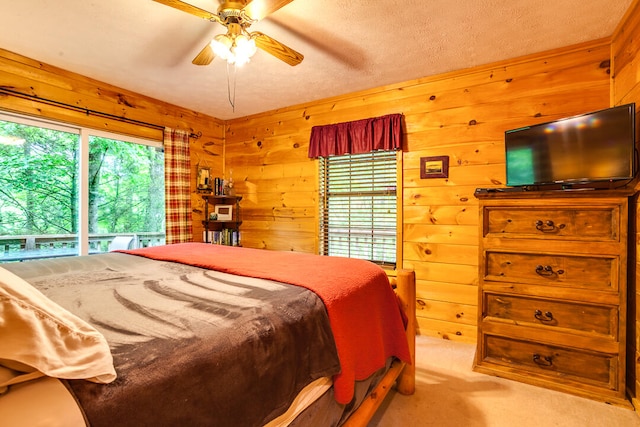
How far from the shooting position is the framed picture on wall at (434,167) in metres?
2.80

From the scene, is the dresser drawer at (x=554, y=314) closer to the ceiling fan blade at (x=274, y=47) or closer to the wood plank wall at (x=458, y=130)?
the wood plank wall at (x=458, y=130)

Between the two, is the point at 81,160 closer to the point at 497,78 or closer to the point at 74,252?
the point at 74,252

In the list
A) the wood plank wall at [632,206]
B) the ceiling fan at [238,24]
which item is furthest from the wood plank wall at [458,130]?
the ceiling fan at [238,24]

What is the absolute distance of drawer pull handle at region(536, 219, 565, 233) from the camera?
1937 mm

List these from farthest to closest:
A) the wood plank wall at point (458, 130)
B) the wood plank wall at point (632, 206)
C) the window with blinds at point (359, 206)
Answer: the window with blinds at point (359, 206) → the wood plank wall at point (458, 130) → the wood plank wall at point (632, 206)

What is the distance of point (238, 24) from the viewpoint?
68.6 inches

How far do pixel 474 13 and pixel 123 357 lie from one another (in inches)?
100

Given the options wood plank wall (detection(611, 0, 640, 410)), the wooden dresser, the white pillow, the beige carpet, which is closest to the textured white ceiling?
wood plank wall (detection(611, 0, 640, 410))

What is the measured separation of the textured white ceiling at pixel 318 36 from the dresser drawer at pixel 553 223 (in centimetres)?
129

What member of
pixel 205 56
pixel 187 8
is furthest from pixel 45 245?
pixel 187 8

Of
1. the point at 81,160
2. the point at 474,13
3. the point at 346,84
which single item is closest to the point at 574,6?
the point at 474,13

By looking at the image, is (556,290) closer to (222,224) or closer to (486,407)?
(486,407)

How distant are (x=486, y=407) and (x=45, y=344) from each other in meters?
2.14

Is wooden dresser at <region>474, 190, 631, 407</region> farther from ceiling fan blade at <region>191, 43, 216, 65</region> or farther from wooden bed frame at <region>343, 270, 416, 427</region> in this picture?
ceiling fan blade at <region>191, 43, 216, 65</region>
